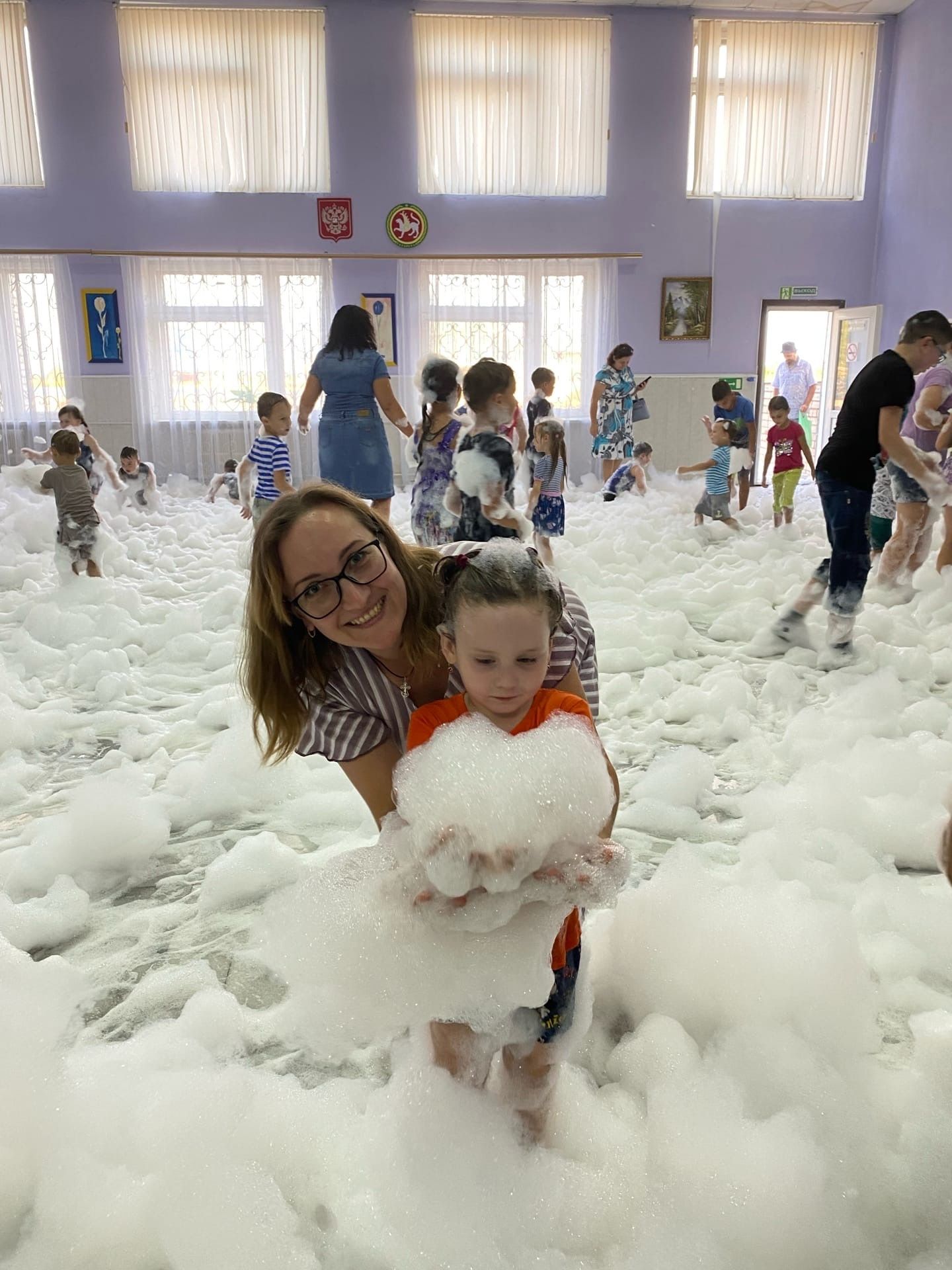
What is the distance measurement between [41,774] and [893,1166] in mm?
2541

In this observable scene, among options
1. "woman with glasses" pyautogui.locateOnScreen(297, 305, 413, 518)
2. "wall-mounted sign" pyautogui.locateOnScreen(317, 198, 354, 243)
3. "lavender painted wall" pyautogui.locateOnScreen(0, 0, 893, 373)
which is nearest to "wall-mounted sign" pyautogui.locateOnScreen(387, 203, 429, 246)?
"lavender painted wall" pyautogui.locateOnScreen(0, 0, 893, 373)

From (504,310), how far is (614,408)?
6.36 ft

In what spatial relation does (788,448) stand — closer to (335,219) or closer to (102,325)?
(335,219)

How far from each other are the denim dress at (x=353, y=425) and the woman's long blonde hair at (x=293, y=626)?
2731 millimetres

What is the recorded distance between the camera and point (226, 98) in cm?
904

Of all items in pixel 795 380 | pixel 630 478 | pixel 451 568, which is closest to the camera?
pixel 451 568

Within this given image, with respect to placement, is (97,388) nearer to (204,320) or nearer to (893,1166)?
(204,320)

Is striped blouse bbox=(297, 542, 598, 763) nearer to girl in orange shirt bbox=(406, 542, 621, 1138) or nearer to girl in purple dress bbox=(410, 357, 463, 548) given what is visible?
girl in orange shirt bbox=(406, 542, 621, 1138)

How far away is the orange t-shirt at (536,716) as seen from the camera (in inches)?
48.4

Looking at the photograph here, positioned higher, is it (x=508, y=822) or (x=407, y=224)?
(x=407, y=224)

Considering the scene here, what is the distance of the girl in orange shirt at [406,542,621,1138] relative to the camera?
45.7 inches

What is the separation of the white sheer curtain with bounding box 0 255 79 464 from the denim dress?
21.0 feet

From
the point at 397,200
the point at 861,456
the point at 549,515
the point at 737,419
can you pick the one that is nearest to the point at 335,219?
the point at 397,200

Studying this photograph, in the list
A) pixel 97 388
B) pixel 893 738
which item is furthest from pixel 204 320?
pixel 893 738
